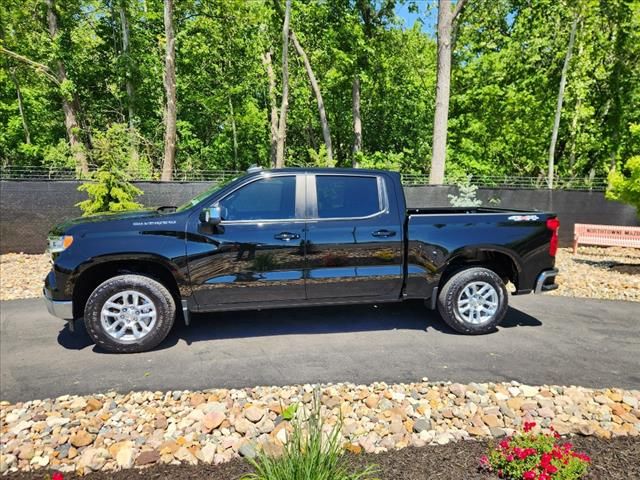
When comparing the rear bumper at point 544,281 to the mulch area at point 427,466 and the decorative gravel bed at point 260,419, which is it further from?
the mulch area at point 427,466

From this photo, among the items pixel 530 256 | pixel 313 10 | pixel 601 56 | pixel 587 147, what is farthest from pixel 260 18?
pixel 530 256

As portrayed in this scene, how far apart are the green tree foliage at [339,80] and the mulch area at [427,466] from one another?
13653mm

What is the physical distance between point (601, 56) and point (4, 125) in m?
32.0

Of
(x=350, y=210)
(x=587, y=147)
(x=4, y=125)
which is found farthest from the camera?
(x=4, y=125)

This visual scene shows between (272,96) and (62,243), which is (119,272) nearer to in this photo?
(62,243)

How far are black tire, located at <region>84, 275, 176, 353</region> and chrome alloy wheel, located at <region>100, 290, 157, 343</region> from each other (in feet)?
0.04

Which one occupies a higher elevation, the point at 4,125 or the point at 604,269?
the point at 4,125

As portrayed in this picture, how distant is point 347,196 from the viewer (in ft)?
14.8

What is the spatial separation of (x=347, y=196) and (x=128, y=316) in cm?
268

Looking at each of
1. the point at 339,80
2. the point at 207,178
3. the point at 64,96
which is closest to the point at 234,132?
the point at 339,80

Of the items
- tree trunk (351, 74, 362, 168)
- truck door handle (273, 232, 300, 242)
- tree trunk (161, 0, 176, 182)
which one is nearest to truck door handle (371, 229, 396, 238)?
truck door handle (273, 232, 300, 242)

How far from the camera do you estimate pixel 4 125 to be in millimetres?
23062

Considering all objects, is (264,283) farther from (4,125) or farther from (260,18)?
(4,125)

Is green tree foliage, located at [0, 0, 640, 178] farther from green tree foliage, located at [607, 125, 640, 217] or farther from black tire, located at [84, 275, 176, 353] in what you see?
black tire, located at [84, 275, 176, 353]
